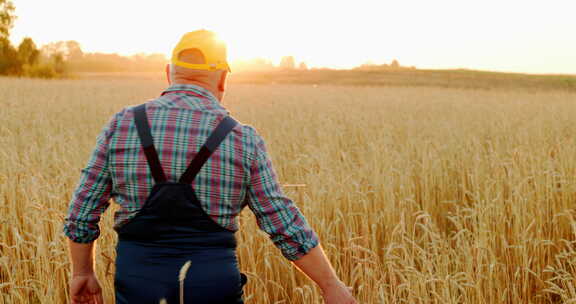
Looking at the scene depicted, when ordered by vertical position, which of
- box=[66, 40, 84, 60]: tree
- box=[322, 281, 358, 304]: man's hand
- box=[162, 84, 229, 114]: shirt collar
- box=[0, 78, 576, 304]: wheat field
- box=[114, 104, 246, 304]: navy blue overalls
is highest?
box=[66, 40, 84, 60]: tree

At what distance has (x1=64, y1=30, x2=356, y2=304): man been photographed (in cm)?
150

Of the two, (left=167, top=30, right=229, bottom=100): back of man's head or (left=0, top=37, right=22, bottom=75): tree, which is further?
(left=0, top=37, right=22, bottom=75): tree

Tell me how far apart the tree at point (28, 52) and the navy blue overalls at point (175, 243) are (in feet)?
131

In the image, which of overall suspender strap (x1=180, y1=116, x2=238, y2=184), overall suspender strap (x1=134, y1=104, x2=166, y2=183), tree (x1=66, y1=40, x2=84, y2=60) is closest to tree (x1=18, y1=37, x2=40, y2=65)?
overall suspender strap (x1=134, y1=104, x2=166, y2=183)

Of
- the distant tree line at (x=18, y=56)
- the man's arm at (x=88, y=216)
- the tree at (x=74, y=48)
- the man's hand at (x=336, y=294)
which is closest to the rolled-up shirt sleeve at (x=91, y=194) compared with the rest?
the man's arm at (x=88, y=216)

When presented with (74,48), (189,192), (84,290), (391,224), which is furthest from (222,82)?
(74,48)

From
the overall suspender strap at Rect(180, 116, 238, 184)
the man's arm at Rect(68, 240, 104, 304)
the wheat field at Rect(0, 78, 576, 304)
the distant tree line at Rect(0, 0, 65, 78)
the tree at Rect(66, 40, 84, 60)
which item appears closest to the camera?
the overall suspender strap at Rect(180, 116, 238, 184)

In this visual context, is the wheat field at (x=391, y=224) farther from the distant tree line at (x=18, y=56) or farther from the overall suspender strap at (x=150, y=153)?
the distant tree line at (x=18, y=56)

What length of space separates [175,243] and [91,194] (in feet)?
1.17

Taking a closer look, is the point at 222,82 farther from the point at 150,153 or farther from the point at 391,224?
the point at 391,224

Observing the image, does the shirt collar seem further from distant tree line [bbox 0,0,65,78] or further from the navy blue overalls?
distant tree line [bbox 0,0,65,78]

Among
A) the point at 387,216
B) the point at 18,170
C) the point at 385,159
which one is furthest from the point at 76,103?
the point at 387,216

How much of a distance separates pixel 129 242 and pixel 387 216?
2.15 m

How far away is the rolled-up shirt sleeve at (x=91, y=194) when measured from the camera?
1.57 m
